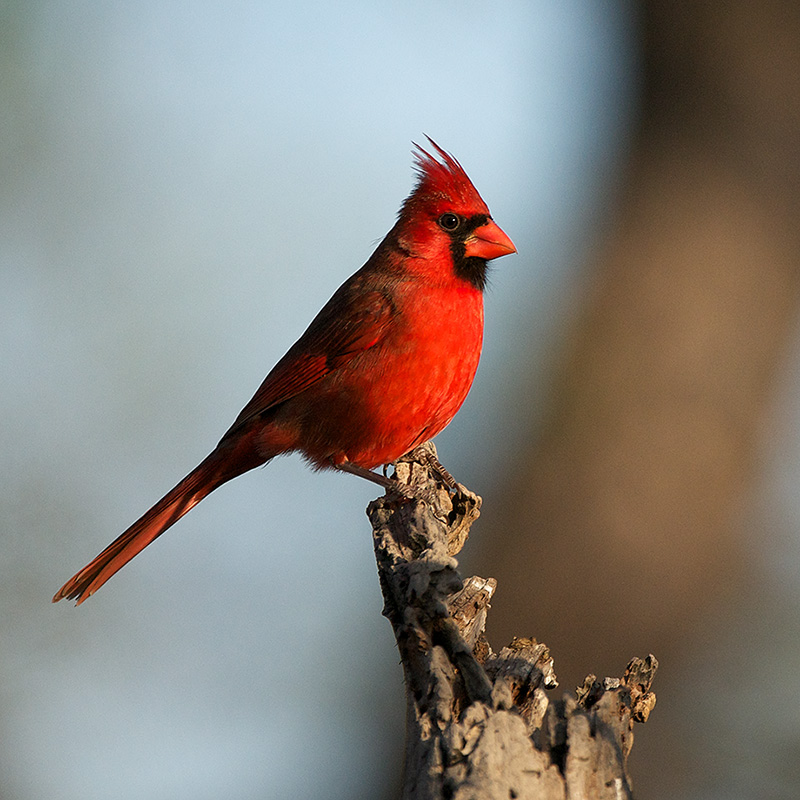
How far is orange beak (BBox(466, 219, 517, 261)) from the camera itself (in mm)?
3209

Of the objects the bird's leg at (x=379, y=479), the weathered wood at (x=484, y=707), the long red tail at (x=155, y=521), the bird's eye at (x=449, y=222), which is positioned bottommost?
the long red tail at (x=155, y=521)

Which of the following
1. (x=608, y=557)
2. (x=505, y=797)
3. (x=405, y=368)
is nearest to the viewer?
(x=505, y=797)

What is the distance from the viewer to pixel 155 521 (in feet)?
10.6

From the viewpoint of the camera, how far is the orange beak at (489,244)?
126 inches

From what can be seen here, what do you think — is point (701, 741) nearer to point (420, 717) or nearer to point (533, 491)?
point (533, 491)

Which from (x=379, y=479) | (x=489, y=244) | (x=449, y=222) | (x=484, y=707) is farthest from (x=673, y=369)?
(x=484, y=707)

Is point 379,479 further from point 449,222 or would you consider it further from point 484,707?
point 484,707

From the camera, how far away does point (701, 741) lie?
384 centimetres

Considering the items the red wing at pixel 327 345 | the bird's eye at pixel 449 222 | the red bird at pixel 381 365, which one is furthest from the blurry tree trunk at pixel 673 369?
the red wing at pixel 327 345

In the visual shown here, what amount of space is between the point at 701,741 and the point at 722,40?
2816mm

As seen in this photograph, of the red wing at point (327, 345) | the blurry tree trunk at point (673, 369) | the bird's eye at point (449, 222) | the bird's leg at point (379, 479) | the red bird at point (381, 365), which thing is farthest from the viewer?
the blurry tree trunk at point (673, 369)

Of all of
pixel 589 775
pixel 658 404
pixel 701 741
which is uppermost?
pixel 658 404

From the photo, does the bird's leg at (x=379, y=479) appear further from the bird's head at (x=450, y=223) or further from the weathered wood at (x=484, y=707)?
the bird's head at (x=450, y=223)

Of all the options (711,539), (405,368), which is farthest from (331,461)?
(711,539)
